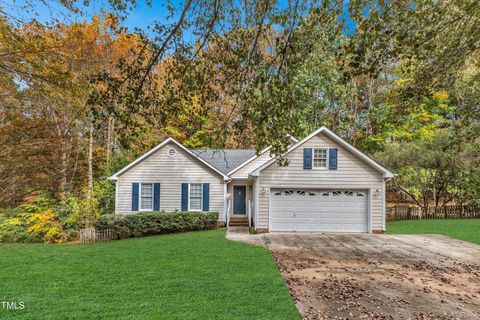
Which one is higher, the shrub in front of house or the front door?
the front door

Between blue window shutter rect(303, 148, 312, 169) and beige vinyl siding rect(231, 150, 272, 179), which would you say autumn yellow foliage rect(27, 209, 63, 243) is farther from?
A: blue window shutter rect(303, 148, 312, 169)

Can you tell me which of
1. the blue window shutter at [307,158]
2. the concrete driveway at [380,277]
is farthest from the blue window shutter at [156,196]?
the blue window shutter at [307,158]

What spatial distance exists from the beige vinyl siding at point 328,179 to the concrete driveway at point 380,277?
224 cm

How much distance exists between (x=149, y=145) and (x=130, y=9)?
1670 centimetres

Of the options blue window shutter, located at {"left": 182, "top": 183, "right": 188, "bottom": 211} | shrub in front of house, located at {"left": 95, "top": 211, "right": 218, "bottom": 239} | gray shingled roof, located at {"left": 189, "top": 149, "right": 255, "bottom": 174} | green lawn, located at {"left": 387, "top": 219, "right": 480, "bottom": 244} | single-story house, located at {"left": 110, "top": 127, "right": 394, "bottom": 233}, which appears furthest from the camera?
gray shingled roof, located at {"left": 189, "top": 149, "right": 255, "bottom": 174}

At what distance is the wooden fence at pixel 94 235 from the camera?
11.8 metres

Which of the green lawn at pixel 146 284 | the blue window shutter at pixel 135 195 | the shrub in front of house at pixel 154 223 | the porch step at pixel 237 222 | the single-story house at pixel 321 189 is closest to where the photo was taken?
the green lawn at pixel 146 284

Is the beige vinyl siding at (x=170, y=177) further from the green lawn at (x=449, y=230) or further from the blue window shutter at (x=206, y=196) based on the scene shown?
the green lawn at (x=449, y=230)

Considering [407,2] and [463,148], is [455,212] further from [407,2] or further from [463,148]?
[407,2]

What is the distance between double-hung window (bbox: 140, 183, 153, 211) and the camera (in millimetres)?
15234

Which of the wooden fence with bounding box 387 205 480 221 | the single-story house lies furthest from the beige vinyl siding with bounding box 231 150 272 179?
the wooden fence with bounding box 387 205 480 221

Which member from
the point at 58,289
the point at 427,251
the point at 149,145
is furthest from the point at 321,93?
the point at 58,289

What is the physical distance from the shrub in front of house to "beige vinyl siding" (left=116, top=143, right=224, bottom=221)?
50.6 inches

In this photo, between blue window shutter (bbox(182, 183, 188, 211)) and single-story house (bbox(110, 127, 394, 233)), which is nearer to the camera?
single-story house (bbox(110, 127, 394, 233))
